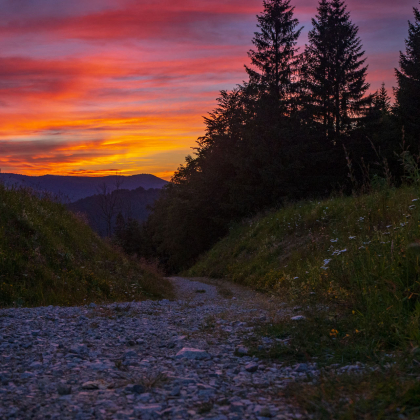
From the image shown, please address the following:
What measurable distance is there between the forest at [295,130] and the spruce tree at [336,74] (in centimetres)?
9

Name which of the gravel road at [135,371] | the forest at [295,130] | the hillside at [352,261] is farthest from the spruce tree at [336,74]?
the gravel road at [135,371]

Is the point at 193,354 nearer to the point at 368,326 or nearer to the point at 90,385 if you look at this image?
the point at 90,385

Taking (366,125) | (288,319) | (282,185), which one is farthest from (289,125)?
(288,319)

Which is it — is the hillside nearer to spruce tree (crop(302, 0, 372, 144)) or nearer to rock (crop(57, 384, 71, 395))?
rock (crop(57, 384, 71, 395))

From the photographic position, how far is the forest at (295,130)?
1107 inches

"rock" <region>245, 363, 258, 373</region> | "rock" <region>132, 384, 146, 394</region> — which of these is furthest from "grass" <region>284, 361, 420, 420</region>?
"rock" <region>132, 384, 146, 394</region>

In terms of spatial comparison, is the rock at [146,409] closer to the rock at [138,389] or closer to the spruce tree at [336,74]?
the rock at [138,389]

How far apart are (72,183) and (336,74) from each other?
13013 cm

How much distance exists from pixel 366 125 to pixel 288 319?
102ft

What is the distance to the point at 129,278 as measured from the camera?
43.0 feet

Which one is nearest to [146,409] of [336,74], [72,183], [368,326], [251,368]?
[251,368]

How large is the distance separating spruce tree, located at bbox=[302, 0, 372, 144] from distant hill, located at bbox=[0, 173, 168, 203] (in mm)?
22723

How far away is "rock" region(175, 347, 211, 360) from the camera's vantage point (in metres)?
3.97

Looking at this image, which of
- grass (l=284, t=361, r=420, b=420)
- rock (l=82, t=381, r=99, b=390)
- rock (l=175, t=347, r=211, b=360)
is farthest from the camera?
rock (l=175, t=347, r=211, b=360)
